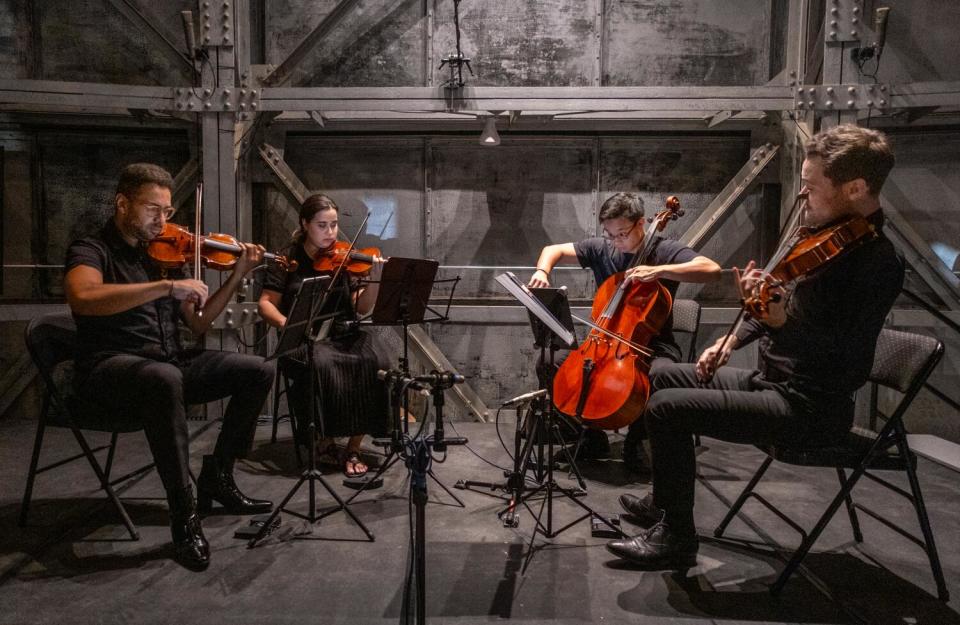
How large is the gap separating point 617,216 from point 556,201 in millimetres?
2057

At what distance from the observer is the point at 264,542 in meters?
2.99

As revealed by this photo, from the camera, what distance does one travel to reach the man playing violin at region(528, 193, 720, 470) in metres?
3.70

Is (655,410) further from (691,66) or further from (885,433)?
(691,66)

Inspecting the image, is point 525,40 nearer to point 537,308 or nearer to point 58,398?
point 537,308

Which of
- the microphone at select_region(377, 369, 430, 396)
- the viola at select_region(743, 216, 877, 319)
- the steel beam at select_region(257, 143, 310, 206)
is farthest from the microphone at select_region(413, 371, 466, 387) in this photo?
the steel beam at select_region(257, 143, 310, 206)

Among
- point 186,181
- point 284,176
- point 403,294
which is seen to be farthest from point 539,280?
point 186,181

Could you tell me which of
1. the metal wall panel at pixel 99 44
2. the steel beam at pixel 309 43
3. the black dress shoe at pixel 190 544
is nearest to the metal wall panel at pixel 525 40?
the steel beam at pixel 309 43

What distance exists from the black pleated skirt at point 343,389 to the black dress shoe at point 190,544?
108 centimetres

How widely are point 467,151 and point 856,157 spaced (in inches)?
151

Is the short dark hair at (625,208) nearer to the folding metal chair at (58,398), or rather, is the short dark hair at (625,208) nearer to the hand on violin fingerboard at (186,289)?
→ the hand on violin fingerboard at (186,289)

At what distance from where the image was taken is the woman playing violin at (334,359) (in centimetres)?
382

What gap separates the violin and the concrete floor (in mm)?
1288

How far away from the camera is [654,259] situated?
12.7ft

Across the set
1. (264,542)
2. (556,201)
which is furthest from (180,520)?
(556,201)
